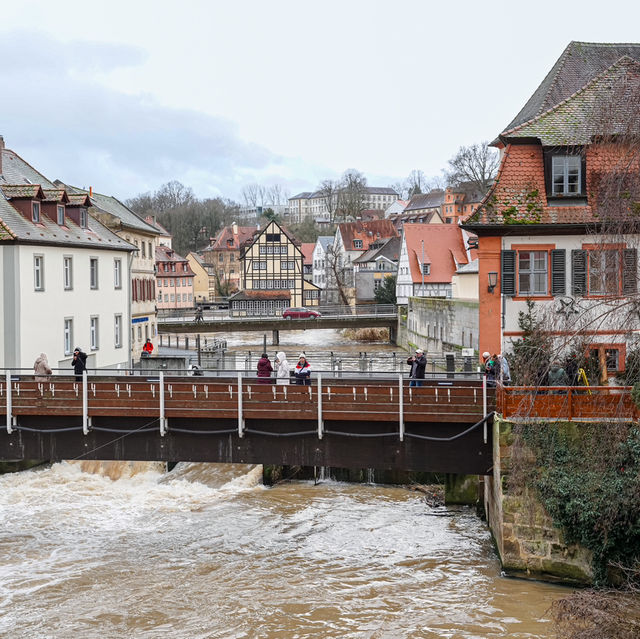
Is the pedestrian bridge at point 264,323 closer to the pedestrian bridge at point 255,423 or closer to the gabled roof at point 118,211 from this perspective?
the gabled roof at point 118,211

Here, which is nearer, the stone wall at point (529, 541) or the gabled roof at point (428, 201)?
the stone wall at point (529, 541)

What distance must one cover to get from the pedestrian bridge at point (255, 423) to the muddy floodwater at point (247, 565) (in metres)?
2.24

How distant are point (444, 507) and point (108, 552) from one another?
28.0ft

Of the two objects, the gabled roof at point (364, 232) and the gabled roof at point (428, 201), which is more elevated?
the gabled roof at point (428, 201)

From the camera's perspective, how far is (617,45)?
28.2 m

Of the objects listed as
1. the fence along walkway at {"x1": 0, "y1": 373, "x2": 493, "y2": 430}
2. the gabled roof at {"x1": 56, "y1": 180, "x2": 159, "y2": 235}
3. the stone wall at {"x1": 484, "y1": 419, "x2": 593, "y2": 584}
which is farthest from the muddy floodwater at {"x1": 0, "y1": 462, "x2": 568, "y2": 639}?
the gabled roof at {"x1": 56, "y1": 180, "x2": 159, "y2": 235}

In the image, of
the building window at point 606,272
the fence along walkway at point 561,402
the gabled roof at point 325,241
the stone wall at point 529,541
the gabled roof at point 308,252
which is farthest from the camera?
the gabled roof at point 308,252

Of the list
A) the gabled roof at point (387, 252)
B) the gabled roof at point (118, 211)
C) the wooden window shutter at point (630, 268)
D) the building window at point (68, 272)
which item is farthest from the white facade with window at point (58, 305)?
the gabled roof at point (387, 252)

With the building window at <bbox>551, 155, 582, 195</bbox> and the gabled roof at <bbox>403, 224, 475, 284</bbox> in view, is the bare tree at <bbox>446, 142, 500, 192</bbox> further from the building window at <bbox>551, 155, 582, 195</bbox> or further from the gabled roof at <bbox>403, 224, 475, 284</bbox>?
the building window at <bbox>551, 155, 582, 195</bbox>

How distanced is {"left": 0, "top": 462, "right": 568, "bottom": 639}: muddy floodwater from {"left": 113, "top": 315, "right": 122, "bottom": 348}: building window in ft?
36.6

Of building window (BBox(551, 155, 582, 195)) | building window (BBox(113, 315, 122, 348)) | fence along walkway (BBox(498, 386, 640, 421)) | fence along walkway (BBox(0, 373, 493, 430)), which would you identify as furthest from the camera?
building window (BBox(113, 315, 122, 348))

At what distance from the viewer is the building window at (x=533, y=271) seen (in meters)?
23.1

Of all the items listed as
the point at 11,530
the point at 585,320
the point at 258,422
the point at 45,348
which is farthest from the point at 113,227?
the point at 585,320

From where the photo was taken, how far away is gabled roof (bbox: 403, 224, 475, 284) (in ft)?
241
